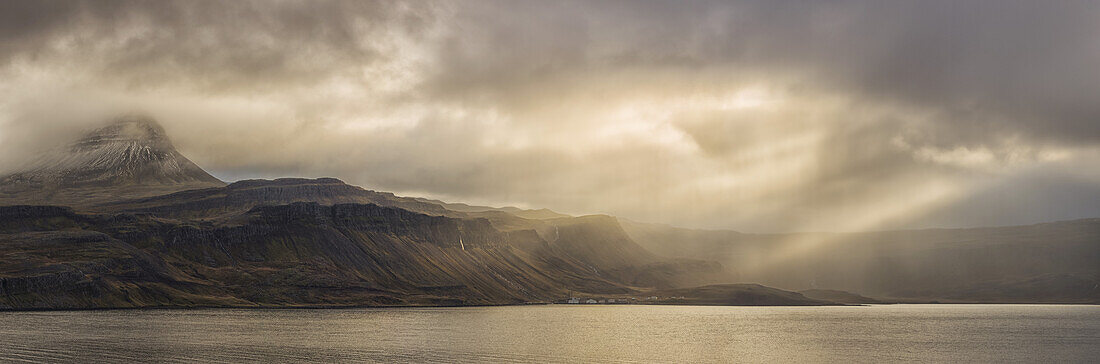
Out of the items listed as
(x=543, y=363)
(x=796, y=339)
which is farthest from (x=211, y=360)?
(x=796, y=339)

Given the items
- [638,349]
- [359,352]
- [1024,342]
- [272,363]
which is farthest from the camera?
[1024,342]

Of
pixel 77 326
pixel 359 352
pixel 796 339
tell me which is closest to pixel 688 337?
pixel 796 339

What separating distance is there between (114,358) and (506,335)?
8909 cm

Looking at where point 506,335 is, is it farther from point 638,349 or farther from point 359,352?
point 359,352

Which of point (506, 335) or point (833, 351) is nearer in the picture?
point (833, 351)

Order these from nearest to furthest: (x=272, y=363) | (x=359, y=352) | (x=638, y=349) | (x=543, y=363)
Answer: (x=272, y=363) < (x=543, y=363) < (x=359, y=352) < (x=638, y=349)

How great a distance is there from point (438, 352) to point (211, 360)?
127ft

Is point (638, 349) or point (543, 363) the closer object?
point (543, 363)

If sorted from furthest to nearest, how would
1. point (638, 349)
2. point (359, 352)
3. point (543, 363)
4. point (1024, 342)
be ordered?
point (1024, 342), point (638, 349), point (359, 352), point (543, 363)

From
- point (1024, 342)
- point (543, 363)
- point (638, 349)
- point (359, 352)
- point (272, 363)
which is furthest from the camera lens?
point (1024, 342)

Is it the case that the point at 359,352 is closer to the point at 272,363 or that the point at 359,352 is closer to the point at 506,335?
the point at 272,363

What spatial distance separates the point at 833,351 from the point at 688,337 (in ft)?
133

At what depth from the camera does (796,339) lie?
198m

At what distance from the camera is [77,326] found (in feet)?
646
